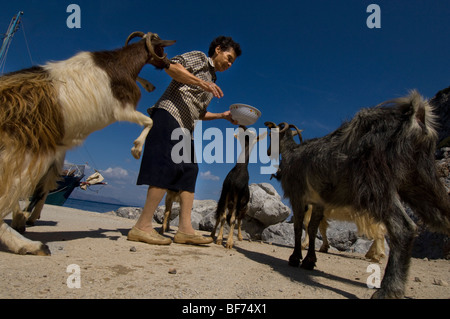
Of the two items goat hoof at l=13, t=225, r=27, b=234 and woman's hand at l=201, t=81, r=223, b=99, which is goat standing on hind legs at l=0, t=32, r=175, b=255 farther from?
woman's hand at l=201, t=81, r=223, b=99

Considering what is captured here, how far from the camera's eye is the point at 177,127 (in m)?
3.69

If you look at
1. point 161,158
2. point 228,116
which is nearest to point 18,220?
point 161,158

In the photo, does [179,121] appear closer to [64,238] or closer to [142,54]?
[142,54]

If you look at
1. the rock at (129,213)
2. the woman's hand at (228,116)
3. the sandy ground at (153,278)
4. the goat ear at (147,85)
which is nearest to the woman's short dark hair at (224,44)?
the woman's hand at (228,116)

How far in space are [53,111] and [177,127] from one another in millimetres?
1642

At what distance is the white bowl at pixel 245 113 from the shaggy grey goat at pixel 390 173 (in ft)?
5.85

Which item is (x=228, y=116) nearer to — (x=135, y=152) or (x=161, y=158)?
(x=161, y=158)

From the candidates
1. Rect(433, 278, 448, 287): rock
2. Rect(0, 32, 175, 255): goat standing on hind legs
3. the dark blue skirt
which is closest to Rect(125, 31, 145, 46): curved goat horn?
Rect(0, 32, 175, 255): goat standing on hind legs

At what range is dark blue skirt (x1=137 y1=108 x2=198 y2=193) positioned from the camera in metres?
3.46

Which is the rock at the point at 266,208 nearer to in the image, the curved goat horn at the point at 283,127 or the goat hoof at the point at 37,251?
the curved goat horn at the point at 283,127

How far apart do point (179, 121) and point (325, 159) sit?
7.02 ft
